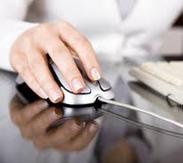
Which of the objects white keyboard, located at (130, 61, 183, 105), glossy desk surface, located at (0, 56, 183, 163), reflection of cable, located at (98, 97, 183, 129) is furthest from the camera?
white keyboard, located at (130, 61, 183, 105)

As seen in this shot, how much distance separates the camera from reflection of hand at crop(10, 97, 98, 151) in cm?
41

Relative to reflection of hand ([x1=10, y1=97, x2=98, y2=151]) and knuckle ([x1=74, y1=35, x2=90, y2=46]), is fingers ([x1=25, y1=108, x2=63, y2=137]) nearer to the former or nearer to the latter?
reflection of hand ([x1=10, y1=97, x2=98, y2=151])

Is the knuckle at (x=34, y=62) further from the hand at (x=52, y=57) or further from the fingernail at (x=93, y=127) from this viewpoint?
the fingernail at (x=93, y=127)

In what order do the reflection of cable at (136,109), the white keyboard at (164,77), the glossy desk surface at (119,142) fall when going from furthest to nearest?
the white keyboard at (164,77) < the reflection of cable at (136,109) < the glossy desk surface at (119,142)

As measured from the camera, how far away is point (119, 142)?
41 centimetres

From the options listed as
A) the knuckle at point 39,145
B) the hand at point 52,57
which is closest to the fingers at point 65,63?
the hand at point 52,57

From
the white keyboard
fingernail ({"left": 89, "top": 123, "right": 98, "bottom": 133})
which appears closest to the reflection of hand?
fingernail ({"left": 89, "top": 123, "right": 98, "bottom": 133})

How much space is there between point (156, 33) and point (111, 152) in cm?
80

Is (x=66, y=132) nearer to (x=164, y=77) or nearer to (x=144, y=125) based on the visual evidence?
(x=144, y=125)

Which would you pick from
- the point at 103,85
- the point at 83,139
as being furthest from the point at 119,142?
the point at 103,85

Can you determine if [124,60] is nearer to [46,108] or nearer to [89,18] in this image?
[89,18]

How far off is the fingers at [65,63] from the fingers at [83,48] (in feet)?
0.05

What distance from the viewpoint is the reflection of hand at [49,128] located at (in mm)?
408

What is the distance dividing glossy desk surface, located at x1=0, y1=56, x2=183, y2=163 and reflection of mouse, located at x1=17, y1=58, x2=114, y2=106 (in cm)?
2
